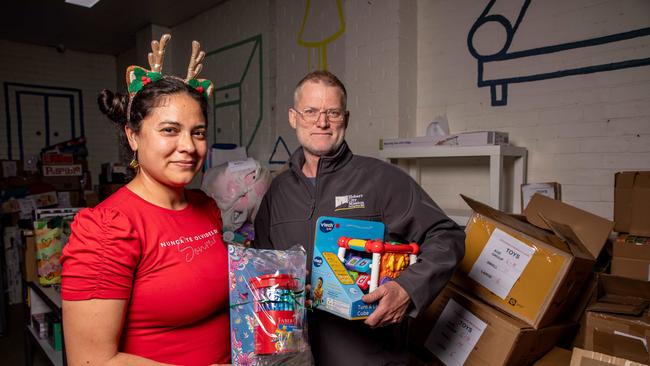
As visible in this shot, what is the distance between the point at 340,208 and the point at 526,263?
0.84 metres

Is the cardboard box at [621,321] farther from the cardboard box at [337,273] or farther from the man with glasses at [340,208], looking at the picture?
the cardboard box at [337,273]

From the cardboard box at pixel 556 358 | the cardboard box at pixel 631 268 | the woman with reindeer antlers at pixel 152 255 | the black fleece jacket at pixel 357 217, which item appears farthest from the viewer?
the cardboard box at pixel 631 268

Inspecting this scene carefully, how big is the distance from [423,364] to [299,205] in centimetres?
103

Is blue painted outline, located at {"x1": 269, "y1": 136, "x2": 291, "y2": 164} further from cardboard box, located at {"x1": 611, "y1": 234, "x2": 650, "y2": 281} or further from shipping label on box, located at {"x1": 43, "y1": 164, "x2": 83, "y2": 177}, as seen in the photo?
shipping label on box, located at {"x1": 43, "y1": 164, "x2": 83, "y2": 177}

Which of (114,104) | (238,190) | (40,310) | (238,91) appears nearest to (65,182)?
(238,91)

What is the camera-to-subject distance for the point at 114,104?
1153 millimetres

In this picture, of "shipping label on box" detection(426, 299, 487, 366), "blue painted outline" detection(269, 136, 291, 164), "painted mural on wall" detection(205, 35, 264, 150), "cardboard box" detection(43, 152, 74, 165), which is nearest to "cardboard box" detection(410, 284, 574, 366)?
"shipping label on box" detection(426, 299, 487, 366)

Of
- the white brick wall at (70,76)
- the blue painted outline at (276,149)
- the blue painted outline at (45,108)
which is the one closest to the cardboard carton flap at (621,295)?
the blue painted outline at (276,149)

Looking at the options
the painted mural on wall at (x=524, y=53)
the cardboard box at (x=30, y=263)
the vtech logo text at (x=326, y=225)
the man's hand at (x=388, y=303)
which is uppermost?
the painted mural on wall at (x=524, y=53)

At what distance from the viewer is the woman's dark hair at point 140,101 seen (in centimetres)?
106

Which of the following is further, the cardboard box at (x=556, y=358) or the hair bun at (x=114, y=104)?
the cardboard box at (x=556, y=358)

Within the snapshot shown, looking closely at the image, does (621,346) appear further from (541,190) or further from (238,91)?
(238,91)

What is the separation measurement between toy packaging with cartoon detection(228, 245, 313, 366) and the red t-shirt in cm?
9

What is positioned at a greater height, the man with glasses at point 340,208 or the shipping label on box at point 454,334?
the man with glasses at point 340,208
